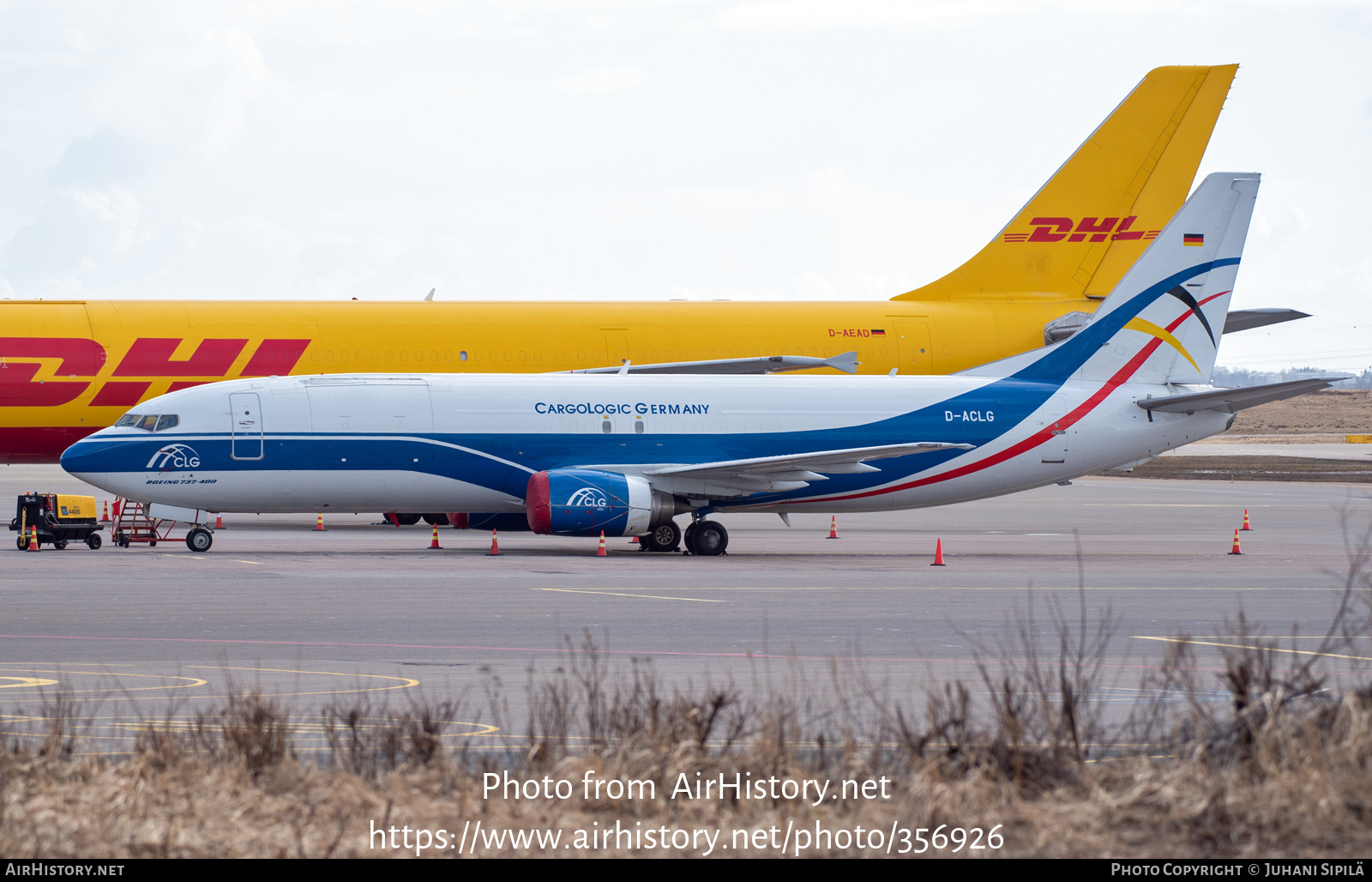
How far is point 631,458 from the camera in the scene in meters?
33.5

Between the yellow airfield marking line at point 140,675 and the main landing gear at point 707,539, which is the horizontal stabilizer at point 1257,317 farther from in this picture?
the yellow airfield marking line at point 140,675

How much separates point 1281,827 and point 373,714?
6967 mm

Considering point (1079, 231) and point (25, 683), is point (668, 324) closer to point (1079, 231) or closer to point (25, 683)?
point (1079, 231)

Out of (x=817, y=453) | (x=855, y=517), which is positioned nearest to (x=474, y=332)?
(x=817, y=453)

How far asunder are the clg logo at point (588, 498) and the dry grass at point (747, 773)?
2027 centimetres

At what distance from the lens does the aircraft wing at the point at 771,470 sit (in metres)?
32.4

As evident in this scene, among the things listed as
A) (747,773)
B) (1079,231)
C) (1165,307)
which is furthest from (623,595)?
(1079,231)

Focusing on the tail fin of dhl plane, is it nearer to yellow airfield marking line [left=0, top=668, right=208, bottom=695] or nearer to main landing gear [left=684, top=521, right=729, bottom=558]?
main landing gear [left=684, top=521, right=729, bottom=558]

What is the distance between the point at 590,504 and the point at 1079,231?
21.7m

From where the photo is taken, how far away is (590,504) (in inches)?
1240

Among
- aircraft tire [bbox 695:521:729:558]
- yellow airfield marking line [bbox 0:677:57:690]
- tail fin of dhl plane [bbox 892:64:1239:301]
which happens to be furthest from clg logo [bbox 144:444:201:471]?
tail fin of dhl plane [bbox 892:64:1239:301]

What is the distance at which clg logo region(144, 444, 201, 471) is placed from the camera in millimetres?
30922

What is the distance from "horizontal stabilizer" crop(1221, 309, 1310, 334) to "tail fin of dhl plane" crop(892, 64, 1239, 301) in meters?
3.63
